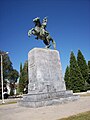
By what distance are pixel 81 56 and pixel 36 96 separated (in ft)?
122

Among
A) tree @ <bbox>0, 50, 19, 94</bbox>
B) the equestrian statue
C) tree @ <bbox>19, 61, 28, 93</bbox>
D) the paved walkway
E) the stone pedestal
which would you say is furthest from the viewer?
tree @ <bbox>19, 61, 28, 93</bbox>

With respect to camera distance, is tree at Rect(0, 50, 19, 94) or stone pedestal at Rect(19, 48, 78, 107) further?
tree at Rect(0, 50, 19, 94)

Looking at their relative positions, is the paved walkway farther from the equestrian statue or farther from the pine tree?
the pine tree

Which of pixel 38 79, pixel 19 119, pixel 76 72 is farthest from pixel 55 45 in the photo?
pixel 76 72

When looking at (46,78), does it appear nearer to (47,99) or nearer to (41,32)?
(47,99)

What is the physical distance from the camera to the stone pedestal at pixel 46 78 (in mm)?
12876

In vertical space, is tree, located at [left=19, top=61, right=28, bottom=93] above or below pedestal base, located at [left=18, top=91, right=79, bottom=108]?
above

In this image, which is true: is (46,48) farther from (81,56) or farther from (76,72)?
(81,56)

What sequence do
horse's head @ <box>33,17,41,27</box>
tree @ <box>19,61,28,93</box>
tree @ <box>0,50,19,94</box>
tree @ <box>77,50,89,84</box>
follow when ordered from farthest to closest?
tree @ <box>19,61,28,93</box>, tree @ <box>77,50,89,84</box>, tree @ <box>0,50,19,94</box>, horse's head @ <box>33,17,41,27</box>

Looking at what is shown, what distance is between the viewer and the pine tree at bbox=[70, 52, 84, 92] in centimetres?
3995

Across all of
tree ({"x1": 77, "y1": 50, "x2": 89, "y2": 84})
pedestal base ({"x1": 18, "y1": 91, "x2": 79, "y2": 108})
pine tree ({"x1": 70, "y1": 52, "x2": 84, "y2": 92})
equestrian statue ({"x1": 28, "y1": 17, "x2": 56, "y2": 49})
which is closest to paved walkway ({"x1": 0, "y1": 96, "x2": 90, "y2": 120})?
pedestal base ({"x1": 18, "y1": 91, "x2": 79, "y2": 108})

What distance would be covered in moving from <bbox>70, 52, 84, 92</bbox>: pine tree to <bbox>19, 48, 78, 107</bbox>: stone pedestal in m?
25.5

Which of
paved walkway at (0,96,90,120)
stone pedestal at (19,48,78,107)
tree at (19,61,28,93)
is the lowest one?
paved walkway at (0,96,90,120)

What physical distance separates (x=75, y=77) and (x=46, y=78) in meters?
27.9
